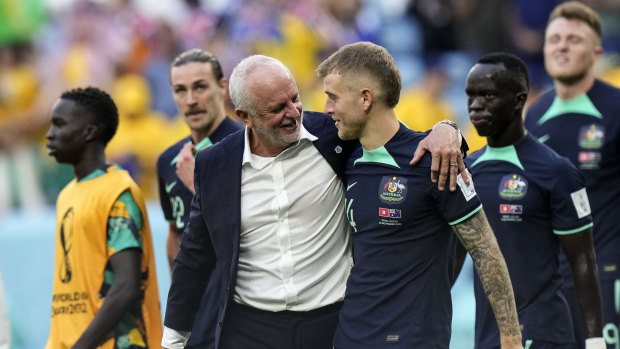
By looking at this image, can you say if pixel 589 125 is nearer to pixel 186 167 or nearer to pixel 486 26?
pixel 186 167

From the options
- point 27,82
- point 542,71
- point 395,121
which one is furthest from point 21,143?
point 395,121

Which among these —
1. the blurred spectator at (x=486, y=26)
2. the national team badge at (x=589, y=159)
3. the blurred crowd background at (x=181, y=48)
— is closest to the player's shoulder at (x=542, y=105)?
the national team badge at (x=589, y=159)

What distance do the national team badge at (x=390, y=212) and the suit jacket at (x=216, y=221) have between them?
47 centimetres

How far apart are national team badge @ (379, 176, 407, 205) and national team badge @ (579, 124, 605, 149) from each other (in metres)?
2.66

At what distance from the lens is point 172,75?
7270mm

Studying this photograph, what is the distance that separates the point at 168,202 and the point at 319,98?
515cm

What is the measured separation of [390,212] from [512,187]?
130 centimetres

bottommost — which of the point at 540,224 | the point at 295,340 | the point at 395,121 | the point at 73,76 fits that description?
the point at 295,340

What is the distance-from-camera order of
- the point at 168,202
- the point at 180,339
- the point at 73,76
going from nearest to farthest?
the point at 180,339 → the point at 168,202 → the point at 73,76

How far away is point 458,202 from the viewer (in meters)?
4.89

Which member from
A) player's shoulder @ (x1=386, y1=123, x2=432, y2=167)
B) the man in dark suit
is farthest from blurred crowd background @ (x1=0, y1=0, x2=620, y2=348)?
player's shoulder @ (x1=386, y1=123, x2=432, y2=167)

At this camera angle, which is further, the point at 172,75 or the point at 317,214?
the point at 172,75

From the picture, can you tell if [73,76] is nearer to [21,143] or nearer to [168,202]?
[21,143]

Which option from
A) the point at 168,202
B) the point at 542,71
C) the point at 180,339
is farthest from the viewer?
the point at 542,71
